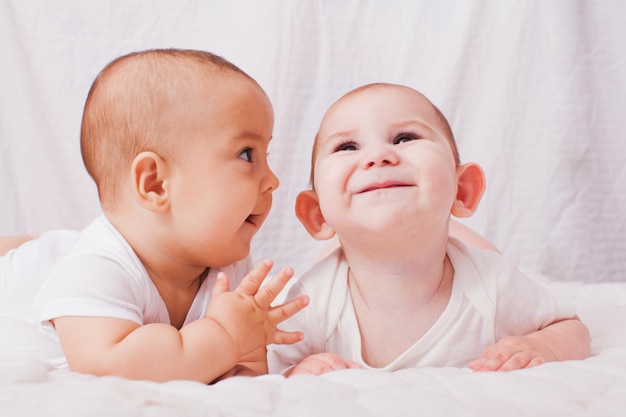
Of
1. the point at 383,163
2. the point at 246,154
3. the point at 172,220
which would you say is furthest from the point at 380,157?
the point at 172,220

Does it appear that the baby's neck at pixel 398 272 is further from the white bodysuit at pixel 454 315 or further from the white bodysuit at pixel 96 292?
the white bodysuit at pixel 96 292

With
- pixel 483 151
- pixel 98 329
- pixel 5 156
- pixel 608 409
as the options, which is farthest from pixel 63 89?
pixel 608 409

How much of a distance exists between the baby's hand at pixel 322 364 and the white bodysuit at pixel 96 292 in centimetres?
22

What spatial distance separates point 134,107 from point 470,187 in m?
0.54

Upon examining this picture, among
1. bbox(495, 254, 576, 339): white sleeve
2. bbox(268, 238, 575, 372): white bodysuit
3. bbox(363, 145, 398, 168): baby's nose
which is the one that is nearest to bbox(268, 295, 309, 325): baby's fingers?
bbox(268, 238, 575, 372): white bodysuit

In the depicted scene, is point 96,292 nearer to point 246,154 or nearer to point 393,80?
point 246,154

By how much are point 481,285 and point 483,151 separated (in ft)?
3.58

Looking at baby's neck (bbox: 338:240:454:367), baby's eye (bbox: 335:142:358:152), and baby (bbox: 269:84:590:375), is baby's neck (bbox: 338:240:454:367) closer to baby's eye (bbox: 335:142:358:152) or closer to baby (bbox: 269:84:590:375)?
baby (bbox: 269:84:590:375)

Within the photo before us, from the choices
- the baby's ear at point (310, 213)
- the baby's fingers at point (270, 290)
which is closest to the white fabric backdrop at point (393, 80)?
the baby's ear at point (310, 213)

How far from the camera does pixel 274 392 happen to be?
34.9 inches

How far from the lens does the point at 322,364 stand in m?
1.16

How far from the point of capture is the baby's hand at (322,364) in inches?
45.3

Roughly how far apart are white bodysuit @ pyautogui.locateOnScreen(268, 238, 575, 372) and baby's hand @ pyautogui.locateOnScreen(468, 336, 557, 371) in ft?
0.23

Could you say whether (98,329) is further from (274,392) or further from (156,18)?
(156,18)
